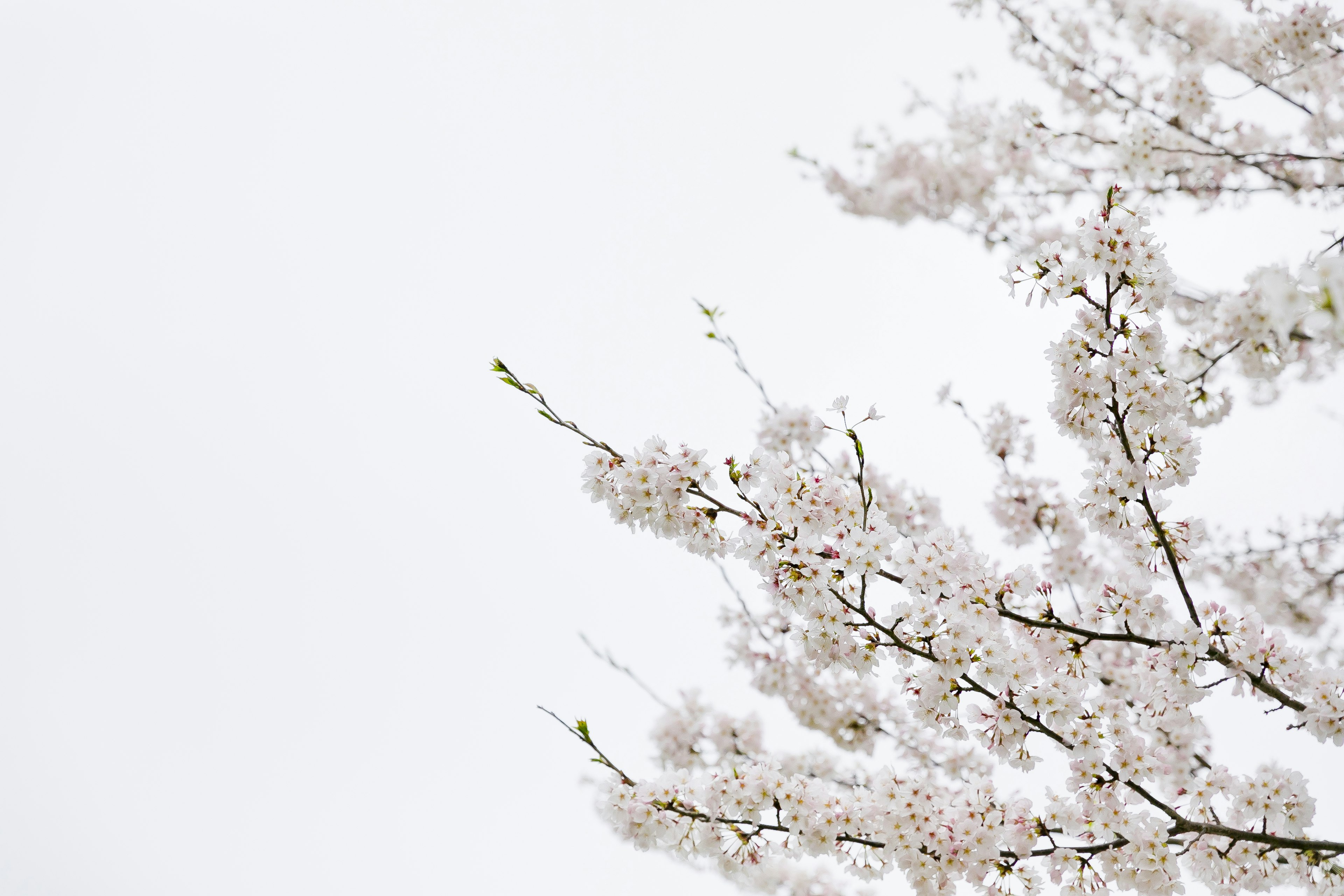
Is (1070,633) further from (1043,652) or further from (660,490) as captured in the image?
(660,490)

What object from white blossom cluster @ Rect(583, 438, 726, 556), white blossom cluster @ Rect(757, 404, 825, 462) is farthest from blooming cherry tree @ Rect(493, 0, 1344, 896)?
white blossom cluster @ Rect(757, 404, 825, 462)

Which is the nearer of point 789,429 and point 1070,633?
point 1070,633

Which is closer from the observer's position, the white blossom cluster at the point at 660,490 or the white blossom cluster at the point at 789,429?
the white blossom cluster at the point at 660,490

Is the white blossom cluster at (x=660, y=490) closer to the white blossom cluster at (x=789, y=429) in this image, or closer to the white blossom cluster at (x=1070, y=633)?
the white blossom cluster at (x=1070, y=633)

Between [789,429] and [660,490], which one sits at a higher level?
[789,429]

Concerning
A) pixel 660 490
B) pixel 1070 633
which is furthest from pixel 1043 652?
pixel 660 490

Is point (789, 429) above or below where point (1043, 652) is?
above

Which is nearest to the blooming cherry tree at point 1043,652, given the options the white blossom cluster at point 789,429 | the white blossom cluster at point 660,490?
the white blossom cluster at point 660,490

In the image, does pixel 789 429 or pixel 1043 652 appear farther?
pixel 789 429

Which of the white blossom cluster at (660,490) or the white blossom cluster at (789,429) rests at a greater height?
the white blossom cluster at (789,429)

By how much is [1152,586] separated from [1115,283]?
3.58 feet

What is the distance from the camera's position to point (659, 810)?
3180 millimetres

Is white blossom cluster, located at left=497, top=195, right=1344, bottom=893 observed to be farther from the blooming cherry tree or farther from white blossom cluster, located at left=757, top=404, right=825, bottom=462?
white blossom cluster, located at left=757, top=404, right=825, bottom=462

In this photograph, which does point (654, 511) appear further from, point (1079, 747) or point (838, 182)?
point (838, 182)
